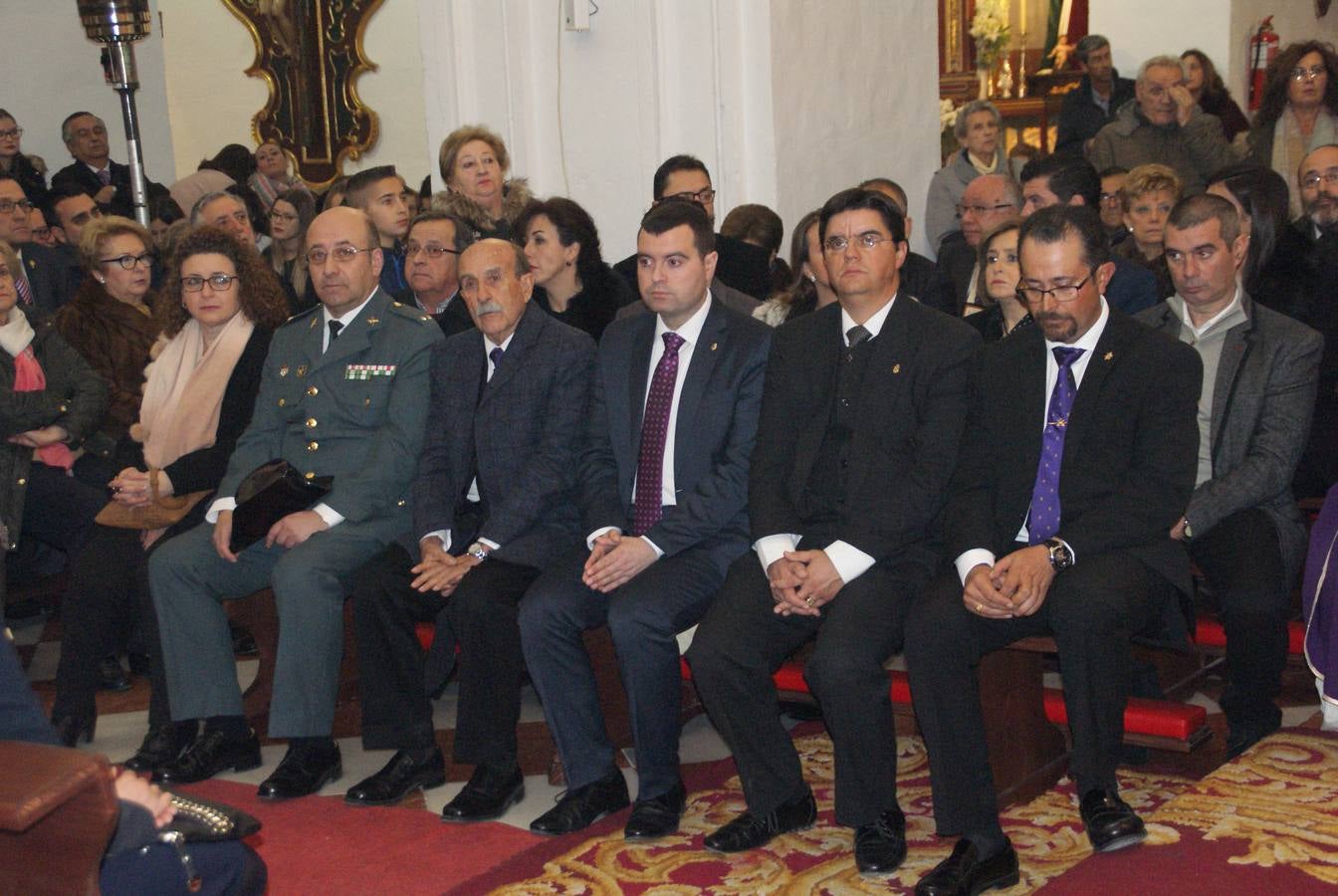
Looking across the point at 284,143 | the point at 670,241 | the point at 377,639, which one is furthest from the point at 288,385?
the point at 284,143

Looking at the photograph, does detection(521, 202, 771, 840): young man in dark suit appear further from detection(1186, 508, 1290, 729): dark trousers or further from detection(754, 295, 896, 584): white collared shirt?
detection(1186, 508, 1290, 729): dark trousers

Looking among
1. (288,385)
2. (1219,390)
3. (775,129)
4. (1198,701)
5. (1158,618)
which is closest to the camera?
(1158,618)

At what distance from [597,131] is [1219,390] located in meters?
3.14

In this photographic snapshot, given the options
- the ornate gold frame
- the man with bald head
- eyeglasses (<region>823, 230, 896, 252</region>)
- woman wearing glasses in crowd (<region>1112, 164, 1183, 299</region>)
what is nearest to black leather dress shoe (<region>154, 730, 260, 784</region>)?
eyeglasses (<region>823, 230, 896, 252</region>)

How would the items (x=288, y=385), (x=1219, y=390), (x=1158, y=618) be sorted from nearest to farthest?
(x=1158, y=618) → (x=1219, y=390) → (x=288, y=385)

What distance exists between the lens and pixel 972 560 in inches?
141

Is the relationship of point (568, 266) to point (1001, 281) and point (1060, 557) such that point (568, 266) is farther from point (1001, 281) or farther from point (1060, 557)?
point (1060, 557)

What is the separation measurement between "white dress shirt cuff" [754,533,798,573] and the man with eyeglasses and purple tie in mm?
1843

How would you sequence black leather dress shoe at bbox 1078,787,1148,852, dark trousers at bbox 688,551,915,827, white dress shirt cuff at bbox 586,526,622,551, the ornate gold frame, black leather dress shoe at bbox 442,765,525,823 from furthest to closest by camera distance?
the ornate gold frame → white dress shirt cuff at bbox 586,526,622,551 → black leather dress shoe at bbox 442,765,525,823 → dark trousers at bbox 688,551,915,827 → black leather dress shoe at bbox 1078,787,1148,852

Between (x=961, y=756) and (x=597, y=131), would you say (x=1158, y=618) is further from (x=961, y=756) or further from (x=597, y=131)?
(x=597, y=131)

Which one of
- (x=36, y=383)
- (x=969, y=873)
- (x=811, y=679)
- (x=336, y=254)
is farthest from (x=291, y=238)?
(x=969, y=873)

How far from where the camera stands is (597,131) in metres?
6.33

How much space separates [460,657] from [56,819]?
74.2 inches

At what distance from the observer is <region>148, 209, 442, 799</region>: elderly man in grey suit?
13.9ft
